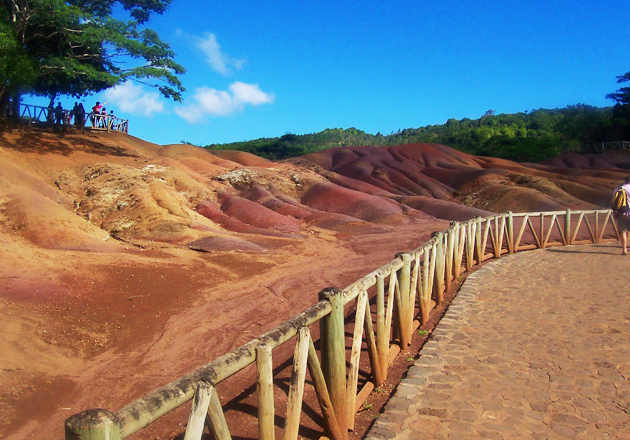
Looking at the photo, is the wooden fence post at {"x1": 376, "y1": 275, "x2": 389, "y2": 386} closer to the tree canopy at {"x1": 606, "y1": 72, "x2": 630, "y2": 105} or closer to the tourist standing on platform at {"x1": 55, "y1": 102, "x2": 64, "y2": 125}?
the tourist standing on platform at {"x1": 55, "y1": 102, "x2": 64, "y2": 125}

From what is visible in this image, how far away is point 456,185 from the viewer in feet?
140

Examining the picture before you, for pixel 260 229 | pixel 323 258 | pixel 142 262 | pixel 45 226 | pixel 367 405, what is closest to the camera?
pixel 367 405

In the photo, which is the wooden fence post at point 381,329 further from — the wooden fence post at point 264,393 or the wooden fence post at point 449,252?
the wooden fence post at point 449,252

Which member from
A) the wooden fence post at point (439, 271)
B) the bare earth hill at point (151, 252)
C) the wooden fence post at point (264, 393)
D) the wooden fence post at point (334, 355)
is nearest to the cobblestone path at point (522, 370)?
the wooden fence post at point (439, 271)

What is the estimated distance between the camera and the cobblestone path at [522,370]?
4.25m

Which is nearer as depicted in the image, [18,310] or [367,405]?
[367,405]

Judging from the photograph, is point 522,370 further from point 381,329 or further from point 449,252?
point 449,252

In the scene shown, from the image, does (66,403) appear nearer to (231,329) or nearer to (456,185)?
(231,329)

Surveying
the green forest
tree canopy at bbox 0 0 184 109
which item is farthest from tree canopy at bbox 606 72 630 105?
tree canopy at bbox 0 0 184 109

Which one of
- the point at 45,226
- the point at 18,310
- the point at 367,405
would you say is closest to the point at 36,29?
the point at 45,226

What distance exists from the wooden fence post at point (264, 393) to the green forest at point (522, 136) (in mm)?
63682

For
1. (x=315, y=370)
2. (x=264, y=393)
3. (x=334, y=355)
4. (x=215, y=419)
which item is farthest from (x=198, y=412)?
(x=334, y=355)

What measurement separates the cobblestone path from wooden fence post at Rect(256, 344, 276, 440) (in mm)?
1384

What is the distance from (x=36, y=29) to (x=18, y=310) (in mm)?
23344
